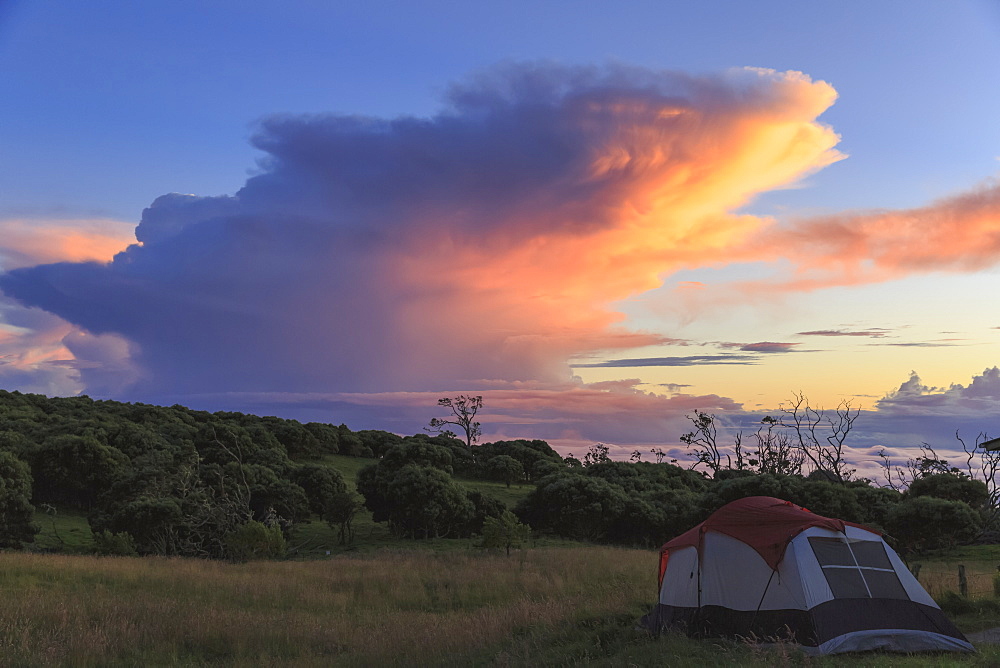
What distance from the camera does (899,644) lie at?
1263cm

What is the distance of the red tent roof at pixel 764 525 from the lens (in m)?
14.2

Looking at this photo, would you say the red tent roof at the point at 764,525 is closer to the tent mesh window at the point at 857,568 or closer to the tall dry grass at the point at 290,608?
the tent mesh window at the point at 857,568

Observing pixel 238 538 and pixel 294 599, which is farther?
pixel 238 538

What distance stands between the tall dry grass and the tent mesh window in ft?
19.6

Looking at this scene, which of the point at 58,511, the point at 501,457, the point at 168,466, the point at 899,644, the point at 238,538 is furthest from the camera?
the point at 501,457

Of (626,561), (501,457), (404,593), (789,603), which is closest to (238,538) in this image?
(404,593)

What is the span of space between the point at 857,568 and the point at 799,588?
1.42 meters

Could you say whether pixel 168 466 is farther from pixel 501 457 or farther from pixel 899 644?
pixel 899 644

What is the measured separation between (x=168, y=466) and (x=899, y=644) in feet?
163

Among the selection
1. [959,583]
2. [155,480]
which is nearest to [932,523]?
[959,583]

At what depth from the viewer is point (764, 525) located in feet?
48.9

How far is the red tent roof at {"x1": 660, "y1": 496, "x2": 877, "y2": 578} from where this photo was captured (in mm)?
14180

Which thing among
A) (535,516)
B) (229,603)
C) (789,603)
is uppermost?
(789,603)

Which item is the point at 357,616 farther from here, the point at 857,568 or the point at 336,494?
the point at 336,494
